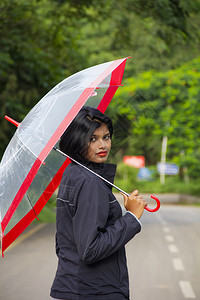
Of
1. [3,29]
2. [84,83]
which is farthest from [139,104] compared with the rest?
[3,29]

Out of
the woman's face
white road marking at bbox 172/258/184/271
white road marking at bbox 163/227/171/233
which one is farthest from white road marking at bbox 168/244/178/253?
the woman's face

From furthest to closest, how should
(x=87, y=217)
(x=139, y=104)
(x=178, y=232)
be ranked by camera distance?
(x=178, y=232), (x=139, y=104), (x=87, y=217)

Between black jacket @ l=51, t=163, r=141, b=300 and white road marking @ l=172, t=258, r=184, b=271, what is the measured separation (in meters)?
6.41

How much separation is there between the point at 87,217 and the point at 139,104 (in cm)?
117

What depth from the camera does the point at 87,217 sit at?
2143 mm

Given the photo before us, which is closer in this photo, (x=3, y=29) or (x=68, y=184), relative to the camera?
(x=68, y=184)

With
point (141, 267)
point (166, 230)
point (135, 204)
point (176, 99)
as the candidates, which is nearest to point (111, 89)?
point (135, 204)

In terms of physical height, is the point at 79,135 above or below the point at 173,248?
above

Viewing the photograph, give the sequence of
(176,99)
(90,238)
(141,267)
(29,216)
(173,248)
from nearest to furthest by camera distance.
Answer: (90,238)
(29,216)
(141,267)
(173,248)
(176,99)

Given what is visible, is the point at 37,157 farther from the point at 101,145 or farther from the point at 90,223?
the point at 90,223

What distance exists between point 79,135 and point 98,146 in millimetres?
97

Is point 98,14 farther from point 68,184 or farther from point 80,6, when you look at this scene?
point 68,184

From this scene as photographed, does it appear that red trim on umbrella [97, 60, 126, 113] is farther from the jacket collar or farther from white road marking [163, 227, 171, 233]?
white road marking [163, 227, 171, 233]

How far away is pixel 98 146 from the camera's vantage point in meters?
2.38
